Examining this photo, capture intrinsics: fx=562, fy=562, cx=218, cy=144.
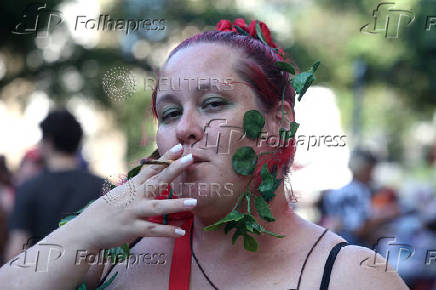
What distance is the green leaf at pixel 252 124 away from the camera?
1.81 metres

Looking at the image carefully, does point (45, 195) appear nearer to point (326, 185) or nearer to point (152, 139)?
point (152, 139)

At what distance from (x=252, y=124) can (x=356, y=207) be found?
4.38 metres

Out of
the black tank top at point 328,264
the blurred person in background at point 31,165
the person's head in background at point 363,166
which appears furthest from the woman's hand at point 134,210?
the blurred person in background at point 31,165

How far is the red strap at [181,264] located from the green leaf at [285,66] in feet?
2.14

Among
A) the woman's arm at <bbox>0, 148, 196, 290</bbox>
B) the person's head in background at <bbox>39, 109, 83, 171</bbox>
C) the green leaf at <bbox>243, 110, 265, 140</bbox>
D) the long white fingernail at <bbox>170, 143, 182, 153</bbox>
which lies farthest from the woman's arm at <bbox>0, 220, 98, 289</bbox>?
the person's head in background at <bbox>39, 109, 83, 171</bbox>

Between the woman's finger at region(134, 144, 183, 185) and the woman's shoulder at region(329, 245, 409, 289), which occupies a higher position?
the woman's finger at region(134, 144, 183, 185)

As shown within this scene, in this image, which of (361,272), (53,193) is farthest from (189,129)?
(53,193)

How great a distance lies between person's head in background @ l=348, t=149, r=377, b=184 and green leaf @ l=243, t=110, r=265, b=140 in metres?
4.49

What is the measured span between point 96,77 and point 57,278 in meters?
10.1

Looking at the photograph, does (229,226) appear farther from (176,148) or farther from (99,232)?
(99,232)

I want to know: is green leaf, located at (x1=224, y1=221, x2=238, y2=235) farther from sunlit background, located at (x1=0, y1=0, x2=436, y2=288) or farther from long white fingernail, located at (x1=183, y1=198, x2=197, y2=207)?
sunlit background, located at (x1=0, y1=0, x2=436, y2=288)

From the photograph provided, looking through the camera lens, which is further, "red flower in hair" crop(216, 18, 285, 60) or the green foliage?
"red flower in hair" crop(216, 18, 285, 60)

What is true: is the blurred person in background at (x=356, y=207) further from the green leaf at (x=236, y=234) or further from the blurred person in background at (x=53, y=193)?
the green leaf at (x=236, y=234)

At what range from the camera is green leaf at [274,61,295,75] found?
77.6 inches
